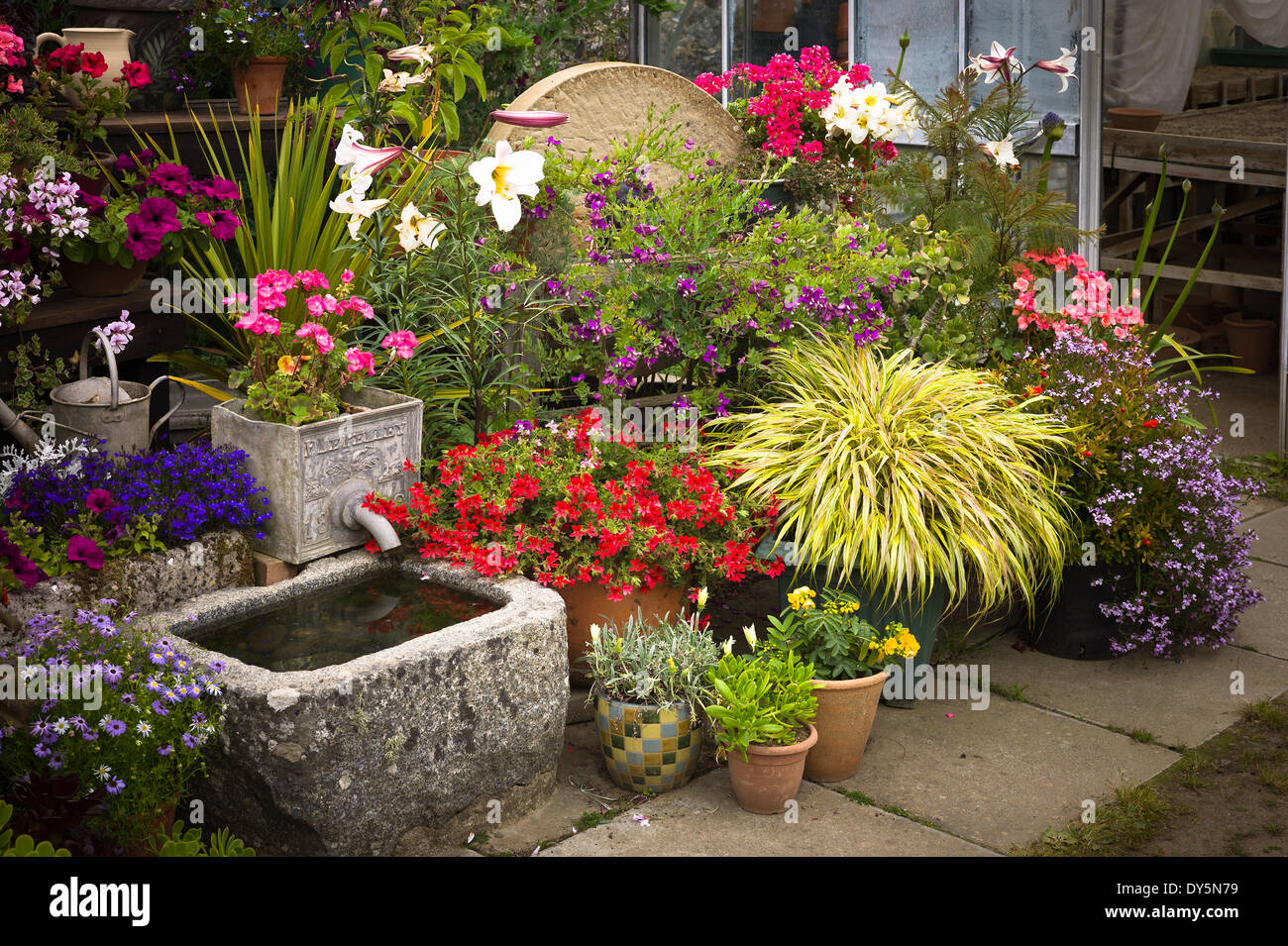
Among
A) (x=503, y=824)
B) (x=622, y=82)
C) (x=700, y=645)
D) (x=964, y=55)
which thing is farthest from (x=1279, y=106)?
(x=503, y=824)

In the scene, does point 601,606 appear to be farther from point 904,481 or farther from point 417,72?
point 417,72

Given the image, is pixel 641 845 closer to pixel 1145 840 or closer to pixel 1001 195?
pixel 1145 840

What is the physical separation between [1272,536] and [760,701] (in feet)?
10.1

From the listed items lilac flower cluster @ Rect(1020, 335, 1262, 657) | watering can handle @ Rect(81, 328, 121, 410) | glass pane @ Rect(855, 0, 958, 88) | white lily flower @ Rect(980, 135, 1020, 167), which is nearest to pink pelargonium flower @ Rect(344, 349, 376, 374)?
watering can handle @ Rect(81, 328, 121, 410)

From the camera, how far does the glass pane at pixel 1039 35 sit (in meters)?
6.50

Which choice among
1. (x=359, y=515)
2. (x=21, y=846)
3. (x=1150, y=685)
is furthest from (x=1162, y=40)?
(x=21, y=846)

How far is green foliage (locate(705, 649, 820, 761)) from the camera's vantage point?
3457 millimetres

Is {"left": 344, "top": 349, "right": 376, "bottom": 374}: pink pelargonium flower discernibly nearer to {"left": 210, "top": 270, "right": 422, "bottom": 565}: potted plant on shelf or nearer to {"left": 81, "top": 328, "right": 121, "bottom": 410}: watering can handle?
{"left": 210, "top": 270, "right": 422, "bottom": 565}: potted plant on shelf

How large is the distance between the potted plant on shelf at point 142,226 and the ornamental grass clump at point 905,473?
5.91 feet

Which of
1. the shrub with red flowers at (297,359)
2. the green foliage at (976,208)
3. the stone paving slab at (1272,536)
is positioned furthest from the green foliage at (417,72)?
the stone paving slab at (1272,536)

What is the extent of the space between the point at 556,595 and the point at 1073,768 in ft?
5.16

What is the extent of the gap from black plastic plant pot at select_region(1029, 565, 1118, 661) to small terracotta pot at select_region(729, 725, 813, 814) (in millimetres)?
1366

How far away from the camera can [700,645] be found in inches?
144

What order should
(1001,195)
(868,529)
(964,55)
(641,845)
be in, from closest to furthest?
(641,845), (868,529), (1001,195), (964,55)
